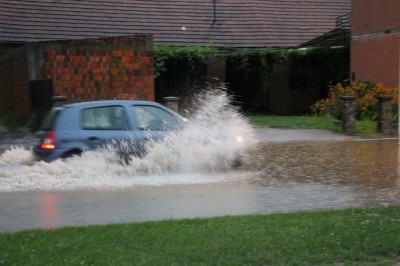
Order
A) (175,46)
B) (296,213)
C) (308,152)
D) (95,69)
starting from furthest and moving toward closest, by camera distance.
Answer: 1. (175,46)
2. (95,69)
3. (308,152)
4. (296,213)

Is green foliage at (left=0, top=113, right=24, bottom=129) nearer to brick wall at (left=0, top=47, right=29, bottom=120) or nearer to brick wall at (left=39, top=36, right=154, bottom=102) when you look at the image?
brick wall at (left=0, top=47, right=29, bottom=120)

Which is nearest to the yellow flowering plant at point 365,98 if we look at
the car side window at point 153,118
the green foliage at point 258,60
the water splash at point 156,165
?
the green foliage at point 258,60

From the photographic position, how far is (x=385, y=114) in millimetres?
17531

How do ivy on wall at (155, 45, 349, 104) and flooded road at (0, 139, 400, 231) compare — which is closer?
flooded road at (0, 139, 400, 231)

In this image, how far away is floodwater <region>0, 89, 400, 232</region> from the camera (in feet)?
25.5

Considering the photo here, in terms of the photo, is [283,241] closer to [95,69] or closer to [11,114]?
[95,69]

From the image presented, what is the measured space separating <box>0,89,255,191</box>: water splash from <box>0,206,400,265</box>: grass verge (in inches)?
128

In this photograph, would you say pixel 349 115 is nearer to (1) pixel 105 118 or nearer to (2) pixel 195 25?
(1) pixel 105 118

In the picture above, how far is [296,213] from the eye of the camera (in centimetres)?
737

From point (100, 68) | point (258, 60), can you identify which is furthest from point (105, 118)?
point (258, 60)

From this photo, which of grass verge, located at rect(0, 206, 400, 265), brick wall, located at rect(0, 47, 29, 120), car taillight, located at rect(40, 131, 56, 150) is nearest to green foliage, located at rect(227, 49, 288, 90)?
brick wall, located at rect(0, 47, 29, 120)

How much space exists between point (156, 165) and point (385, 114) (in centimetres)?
973

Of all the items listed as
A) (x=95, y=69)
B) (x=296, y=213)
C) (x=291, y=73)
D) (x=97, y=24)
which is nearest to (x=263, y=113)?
(x=291, y=73)

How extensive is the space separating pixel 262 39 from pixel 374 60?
729 centimetres
